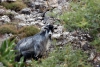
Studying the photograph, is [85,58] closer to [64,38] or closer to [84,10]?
[84,10]

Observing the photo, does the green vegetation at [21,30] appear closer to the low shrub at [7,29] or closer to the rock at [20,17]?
the low shrub at [7,29]

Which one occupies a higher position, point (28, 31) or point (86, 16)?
point (86, 16)

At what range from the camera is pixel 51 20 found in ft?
44.4

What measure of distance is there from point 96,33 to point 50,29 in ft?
5.61

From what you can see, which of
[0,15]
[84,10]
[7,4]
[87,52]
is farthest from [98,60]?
[7,4]

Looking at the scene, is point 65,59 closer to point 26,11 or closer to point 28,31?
point 28,31

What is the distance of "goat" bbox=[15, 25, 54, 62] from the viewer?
10812mm

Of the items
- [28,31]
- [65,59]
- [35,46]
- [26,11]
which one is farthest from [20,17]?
[65,59]

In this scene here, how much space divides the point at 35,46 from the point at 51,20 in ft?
9.48

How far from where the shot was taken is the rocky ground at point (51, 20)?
10420 millimetres

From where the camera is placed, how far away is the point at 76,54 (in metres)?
9.18

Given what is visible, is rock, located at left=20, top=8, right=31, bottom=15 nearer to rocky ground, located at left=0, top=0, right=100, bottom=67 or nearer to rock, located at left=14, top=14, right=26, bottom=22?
rocky ground, located at left=0, top=0, right=100, bottom=67

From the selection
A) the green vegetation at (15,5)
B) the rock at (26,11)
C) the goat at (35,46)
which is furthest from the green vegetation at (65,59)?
the green vegetation at (15,5)

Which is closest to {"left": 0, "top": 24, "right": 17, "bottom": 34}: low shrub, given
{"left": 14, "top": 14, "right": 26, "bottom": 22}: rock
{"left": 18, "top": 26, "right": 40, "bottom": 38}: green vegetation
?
{"left": 18, "top": 26, "right": 40, "bottom": 38}: green vegetation
